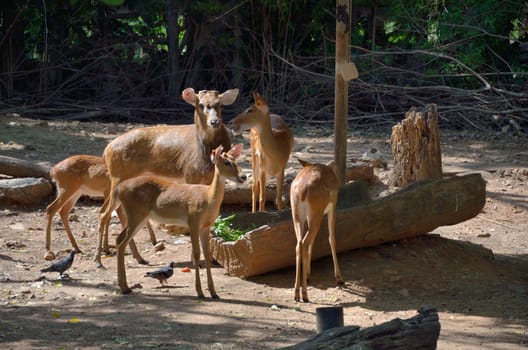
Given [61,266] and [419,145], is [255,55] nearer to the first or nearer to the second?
[419,145]

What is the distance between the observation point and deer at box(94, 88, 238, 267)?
9.48 m

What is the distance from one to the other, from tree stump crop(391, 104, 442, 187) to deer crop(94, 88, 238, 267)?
2.32 meters

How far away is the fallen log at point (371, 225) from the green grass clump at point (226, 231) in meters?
0.21

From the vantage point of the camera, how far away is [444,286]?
818 cm

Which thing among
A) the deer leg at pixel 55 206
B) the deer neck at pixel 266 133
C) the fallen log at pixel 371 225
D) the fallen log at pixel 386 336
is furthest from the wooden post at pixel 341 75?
the fallen log at pixel 386 336

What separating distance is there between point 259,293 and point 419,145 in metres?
3.54

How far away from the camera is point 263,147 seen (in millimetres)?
10445

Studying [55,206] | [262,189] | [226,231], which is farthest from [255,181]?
[55,206]

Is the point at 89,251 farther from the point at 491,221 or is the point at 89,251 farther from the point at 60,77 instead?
the point at 60,77

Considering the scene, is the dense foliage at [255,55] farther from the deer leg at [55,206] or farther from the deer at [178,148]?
the deer leg at [55,206]

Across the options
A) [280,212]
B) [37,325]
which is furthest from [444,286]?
[37,325]

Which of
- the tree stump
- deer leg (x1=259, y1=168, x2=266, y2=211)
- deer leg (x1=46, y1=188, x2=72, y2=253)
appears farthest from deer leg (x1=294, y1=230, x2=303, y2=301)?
the tree stump

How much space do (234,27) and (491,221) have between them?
838 cm

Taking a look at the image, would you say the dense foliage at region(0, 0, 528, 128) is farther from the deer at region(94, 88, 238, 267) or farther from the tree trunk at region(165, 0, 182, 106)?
the deer at region(94, 88, 238, 267)
